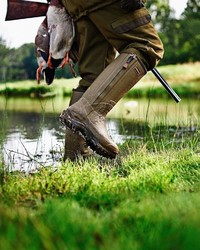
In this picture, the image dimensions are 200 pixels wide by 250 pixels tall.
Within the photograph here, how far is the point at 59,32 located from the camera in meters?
3.67

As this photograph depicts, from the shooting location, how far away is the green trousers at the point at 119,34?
3.36m

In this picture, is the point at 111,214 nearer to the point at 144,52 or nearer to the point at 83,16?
the point at 144,52

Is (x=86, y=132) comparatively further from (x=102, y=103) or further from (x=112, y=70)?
(x=112, y=70)

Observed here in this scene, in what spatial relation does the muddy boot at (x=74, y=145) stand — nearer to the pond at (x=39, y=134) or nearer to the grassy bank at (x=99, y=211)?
the pond at (x=39, y=134)

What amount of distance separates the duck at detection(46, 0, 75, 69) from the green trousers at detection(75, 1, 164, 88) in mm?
88

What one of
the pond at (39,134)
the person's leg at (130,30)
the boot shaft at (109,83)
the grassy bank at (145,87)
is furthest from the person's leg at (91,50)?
the grassy bank at (145,87)

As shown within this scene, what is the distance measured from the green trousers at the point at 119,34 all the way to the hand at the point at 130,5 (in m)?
0.04

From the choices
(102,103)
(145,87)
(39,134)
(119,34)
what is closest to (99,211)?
(102,103)

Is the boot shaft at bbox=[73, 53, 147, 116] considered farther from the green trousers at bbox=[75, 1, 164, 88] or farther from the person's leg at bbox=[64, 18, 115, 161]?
the person's leg at bbox=[64, 18, 115, 161]

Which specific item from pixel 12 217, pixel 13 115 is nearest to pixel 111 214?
pixel 12 217

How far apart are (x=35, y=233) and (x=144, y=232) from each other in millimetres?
373

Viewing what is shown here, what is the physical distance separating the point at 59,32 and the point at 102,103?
584 millimetres

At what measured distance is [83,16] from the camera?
11.5 ft

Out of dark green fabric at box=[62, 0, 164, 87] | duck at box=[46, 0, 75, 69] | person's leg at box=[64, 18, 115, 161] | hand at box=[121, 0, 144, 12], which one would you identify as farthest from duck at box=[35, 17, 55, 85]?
hand at box=[121, 0, 144, 12]
